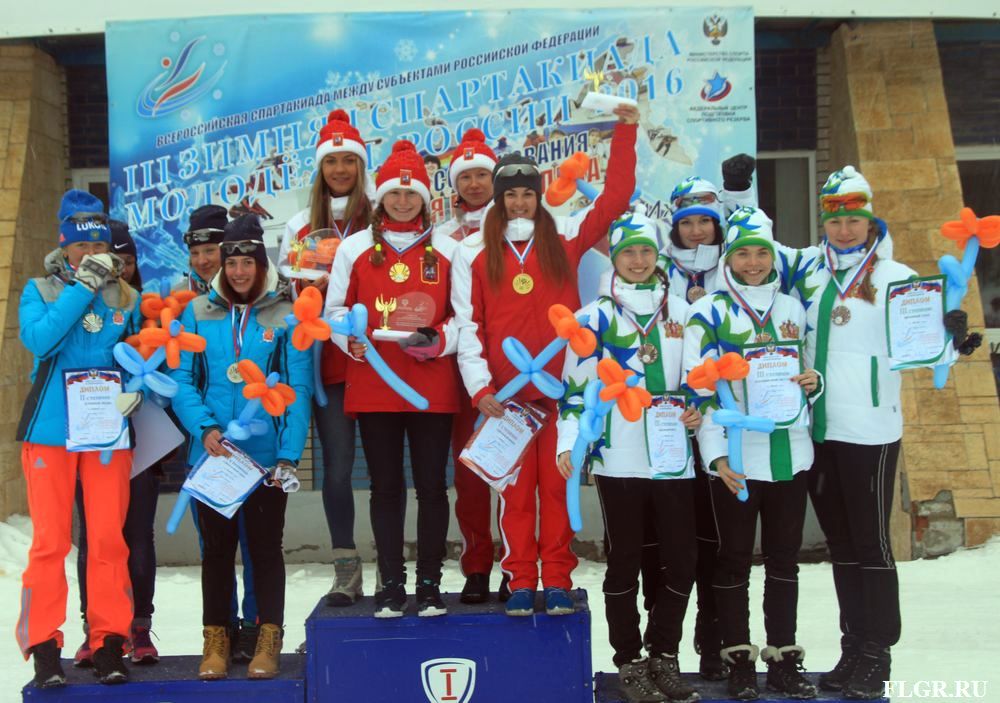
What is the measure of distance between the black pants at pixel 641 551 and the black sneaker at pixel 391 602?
30.8 inches

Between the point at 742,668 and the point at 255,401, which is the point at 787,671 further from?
the point at 255,401

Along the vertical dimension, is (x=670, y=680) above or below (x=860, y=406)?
below

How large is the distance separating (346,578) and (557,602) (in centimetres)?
91

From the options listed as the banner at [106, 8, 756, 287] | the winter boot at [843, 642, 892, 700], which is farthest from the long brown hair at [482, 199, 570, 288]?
the banner at [106, 8, 756, 287]

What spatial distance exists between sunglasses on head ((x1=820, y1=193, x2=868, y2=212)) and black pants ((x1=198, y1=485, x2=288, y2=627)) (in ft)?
7.72

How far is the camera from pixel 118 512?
3.89 m

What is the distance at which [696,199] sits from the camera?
3994mm

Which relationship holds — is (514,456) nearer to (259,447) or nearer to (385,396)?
(385,396)

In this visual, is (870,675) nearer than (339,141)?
Yes

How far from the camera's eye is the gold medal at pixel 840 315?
3760 mm

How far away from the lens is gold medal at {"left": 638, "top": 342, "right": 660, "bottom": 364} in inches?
147

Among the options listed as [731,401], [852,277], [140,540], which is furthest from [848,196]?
[140,540]

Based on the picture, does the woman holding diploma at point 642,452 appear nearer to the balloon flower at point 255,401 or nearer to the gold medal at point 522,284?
the gold medal at point 522,284

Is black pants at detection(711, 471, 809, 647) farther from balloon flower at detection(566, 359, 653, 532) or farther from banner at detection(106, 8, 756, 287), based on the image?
banner at detection(106, 8, 756, 287)
